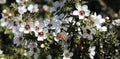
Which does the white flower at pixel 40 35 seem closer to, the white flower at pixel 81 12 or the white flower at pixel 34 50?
the white flower at pixel 34 50

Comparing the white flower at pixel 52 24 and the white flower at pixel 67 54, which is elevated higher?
the white flower at pixel 52 24

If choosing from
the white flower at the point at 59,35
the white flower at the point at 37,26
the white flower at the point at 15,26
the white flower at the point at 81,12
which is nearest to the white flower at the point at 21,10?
the white flower at the point at 15,26

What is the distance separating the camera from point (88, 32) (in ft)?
16.4

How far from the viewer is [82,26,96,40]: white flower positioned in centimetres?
497

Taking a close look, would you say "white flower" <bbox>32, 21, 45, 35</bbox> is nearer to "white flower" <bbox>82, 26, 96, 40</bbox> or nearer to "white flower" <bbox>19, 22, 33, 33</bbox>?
"white flower" <bbox>19, 22, 33, 33</bbox>

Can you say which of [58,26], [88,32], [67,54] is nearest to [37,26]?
[58,26]

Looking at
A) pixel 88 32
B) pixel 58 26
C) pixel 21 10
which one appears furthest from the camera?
pixel 21 10

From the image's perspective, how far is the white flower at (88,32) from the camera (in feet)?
16.3

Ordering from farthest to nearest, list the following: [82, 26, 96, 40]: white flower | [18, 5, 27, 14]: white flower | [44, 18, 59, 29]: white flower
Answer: [18, 5, 27, 14]: white flower
[44, 18, 59, 29]: white flower
[82, 26, 96, 40]: white flower

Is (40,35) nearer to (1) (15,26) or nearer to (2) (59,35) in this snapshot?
(2) (59,35)

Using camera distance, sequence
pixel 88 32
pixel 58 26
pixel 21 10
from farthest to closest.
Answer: pixel 21 10, pixel 58 26, pixel 88 32

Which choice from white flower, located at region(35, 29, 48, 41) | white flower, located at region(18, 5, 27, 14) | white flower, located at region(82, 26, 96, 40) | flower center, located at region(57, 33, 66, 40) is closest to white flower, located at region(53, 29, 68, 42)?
flower center, located at region(57, 33, 66, 40)

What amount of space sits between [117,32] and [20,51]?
1.32 m

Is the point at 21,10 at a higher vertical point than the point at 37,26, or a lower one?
higher
